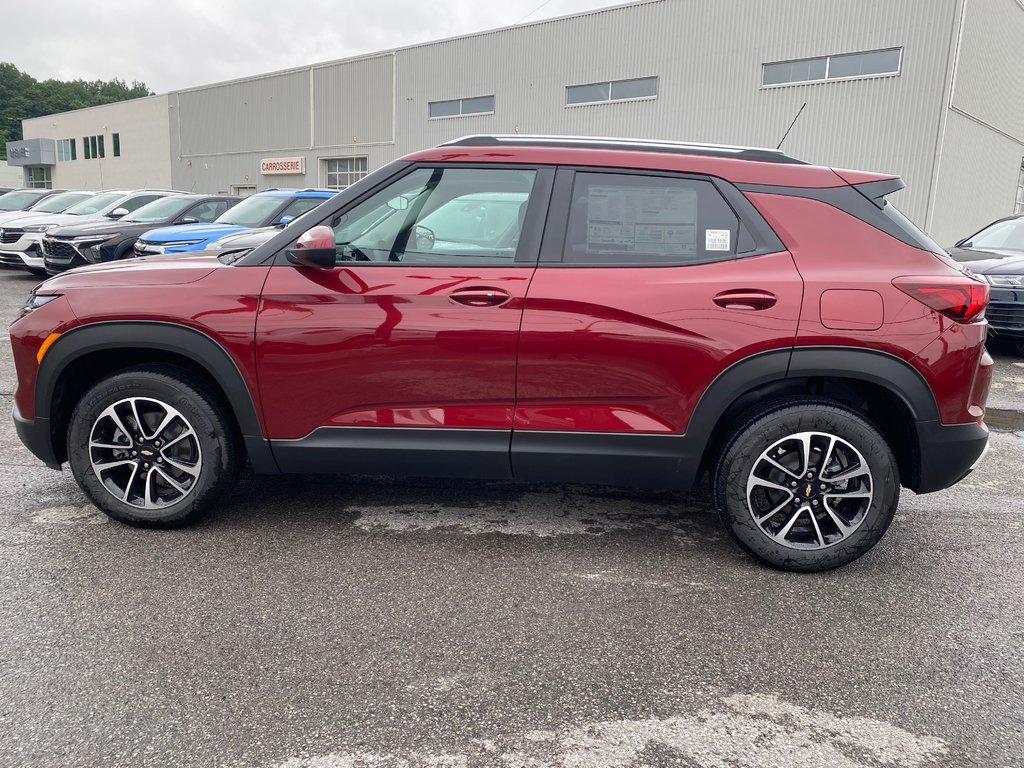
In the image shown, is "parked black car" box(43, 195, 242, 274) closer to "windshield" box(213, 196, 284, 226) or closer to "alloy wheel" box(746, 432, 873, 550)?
"windshield" box(213, 196, 284, 226)

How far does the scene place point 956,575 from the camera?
11.2 ft

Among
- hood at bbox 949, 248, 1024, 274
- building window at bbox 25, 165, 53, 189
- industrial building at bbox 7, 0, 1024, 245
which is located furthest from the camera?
building window at bbox 25, 165, 53, 189

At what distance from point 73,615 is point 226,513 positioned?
105 cm

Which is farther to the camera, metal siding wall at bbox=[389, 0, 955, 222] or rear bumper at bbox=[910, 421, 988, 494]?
metal siding wall at bbox=[389, 0, 955, 222]

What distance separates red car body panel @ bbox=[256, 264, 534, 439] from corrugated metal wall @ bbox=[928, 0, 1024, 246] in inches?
787

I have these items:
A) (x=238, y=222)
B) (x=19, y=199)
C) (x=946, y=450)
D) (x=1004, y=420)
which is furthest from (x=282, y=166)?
(x=946, y=450)

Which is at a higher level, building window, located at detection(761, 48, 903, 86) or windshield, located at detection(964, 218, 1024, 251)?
building window, located at detection(761, 48, 903, 86)

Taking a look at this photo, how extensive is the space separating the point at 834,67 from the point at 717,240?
20505 millimetres

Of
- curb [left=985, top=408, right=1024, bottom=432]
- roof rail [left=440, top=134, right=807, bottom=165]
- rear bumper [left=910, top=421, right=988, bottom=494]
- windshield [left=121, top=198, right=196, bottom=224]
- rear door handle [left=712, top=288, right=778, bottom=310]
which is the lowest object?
curb [left=985, top=408, right=1024, bottom=432]

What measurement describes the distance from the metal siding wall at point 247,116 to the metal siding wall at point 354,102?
1.28 meters

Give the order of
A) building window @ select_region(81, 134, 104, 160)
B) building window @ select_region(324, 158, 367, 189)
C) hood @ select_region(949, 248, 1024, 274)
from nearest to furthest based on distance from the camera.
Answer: hood @ select_region(949, 248, 1024, 274)
building window @ select_region(324, 158, 367, 189)
building window @ select_region(81, 134, 104, 160)

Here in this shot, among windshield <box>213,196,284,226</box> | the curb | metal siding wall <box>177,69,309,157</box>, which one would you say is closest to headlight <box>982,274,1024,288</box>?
the curb

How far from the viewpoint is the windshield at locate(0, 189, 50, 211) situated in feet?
61.3

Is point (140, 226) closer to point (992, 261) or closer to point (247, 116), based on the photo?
point (992, 261)
